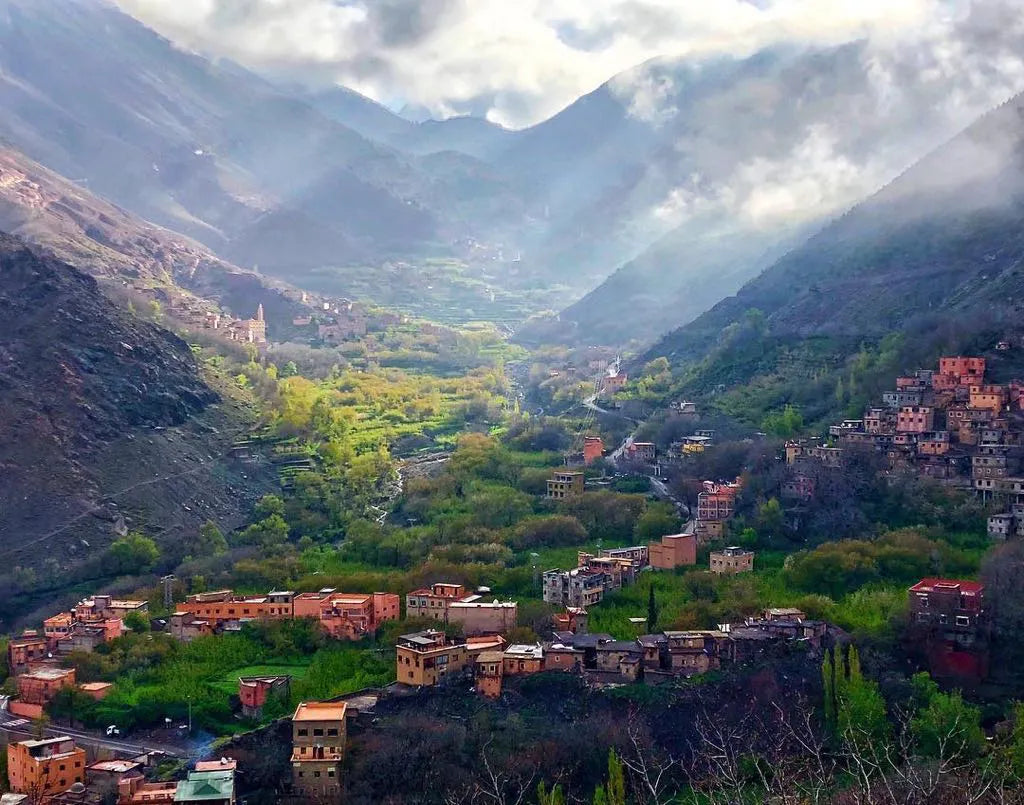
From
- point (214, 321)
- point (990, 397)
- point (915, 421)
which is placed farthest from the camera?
point (214, 321)

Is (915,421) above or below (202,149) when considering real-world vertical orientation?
below

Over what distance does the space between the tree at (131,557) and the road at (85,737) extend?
9.87 m

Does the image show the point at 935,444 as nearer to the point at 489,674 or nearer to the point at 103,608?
the point at 489,674

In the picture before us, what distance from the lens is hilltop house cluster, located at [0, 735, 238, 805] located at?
77.6ft

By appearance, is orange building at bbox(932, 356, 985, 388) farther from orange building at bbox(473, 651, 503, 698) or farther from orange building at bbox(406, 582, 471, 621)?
orange building at bbox(473, 651, 503, 698)

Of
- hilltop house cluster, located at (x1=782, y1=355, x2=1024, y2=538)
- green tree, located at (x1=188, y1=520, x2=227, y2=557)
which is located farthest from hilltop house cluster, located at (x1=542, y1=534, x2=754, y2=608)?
green tree, located at (x1=188, y1=520, x2=227, y2=557)

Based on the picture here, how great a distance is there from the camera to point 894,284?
56.5m

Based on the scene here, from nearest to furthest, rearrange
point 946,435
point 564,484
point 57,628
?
point 57,628
point 946,435
point 564,484

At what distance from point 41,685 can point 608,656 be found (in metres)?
12.5

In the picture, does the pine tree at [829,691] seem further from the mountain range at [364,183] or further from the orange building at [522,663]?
the mountain range at [364,183]

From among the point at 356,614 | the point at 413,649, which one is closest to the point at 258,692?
the point at 413,649

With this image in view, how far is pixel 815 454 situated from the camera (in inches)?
1510

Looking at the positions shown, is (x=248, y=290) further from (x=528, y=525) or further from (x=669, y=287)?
(x=528, y=525)

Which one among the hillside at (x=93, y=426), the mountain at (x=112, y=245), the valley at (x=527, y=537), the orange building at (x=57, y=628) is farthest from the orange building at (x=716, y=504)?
the mountain at (x=112, y=245)
